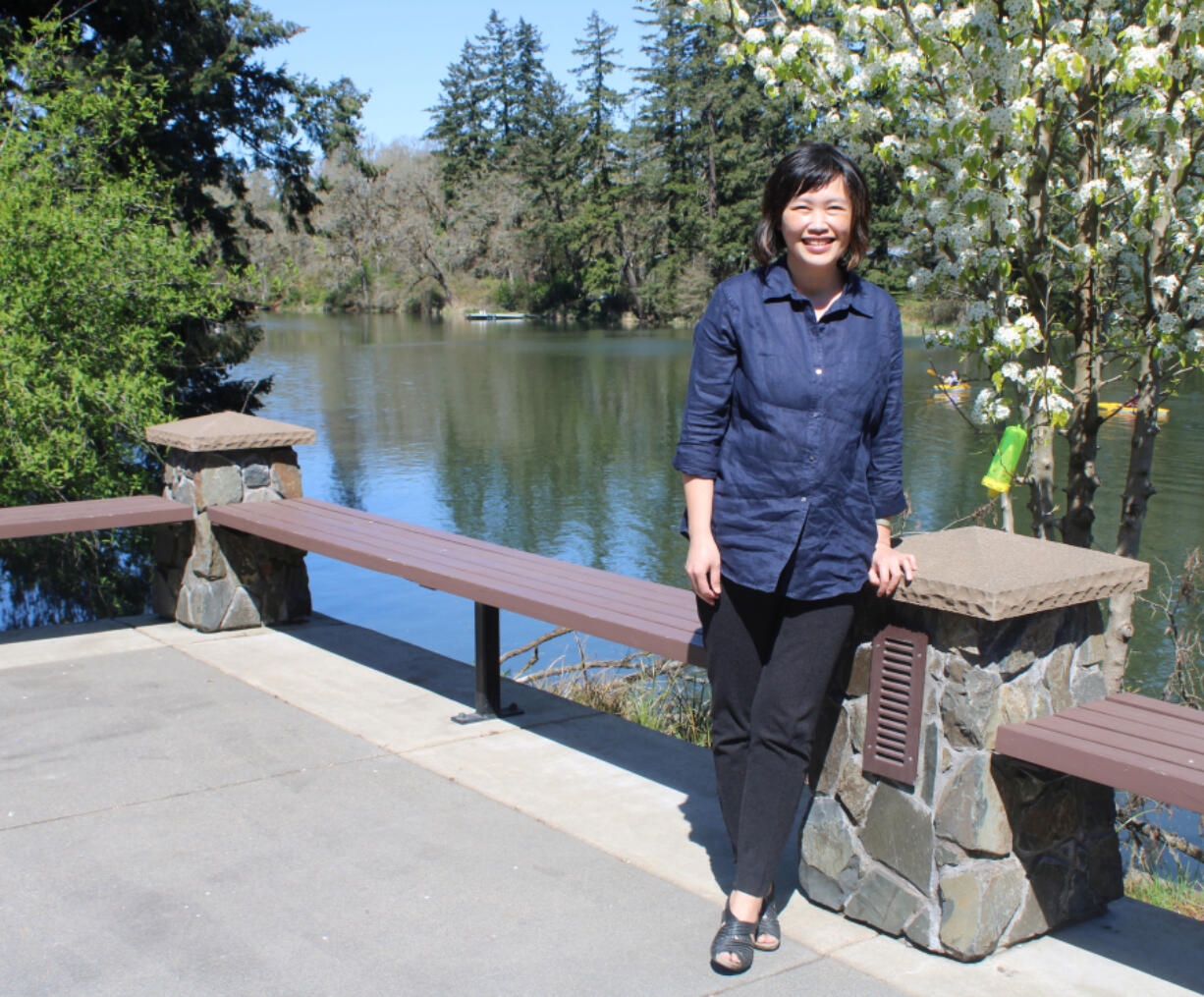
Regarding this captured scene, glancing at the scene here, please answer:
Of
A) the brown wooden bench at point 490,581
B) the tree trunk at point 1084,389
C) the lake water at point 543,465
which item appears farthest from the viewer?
the lake water at point 543,465

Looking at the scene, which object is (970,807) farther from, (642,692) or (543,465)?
(543,465)

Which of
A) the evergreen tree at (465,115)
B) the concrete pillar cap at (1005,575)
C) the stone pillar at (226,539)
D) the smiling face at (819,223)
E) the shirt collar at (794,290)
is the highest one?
the evergreen tree at (465,115)

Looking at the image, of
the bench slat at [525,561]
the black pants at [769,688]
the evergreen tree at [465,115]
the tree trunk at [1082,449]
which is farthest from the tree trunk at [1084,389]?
the evergreen tree at [465,115]

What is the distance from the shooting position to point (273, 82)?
1459 cm

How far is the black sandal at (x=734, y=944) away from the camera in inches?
118

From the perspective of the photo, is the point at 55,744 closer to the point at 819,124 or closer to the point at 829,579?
the point at 829,579

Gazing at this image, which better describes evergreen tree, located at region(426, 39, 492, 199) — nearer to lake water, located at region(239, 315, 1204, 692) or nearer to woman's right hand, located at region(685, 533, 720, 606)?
lake water, located at region(239, 315, 1204, 692)

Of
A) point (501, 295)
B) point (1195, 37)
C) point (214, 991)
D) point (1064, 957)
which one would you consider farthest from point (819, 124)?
point (501, 295)

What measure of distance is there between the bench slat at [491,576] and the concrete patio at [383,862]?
595 mm

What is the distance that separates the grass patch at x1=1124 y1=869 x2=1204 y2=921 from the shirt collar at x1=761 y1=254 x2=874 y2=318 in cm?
237

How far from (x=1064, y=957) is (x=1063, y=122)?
389 centimetres

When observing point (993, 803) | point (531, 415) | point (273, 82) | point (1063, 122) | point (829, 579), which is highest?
point (273, 82)

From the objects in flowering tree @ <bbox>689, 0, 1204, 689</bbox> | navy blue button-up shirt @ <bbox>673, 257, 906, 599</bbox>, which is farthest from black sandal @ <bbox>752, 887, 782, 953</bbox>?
flowering tree @ <bbox>689, 0, 1204, 689</bbox>

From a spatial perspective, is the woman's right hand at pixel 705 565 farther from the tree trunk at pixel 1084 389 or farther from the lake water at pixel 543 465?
the lake water at pixel 543 465
